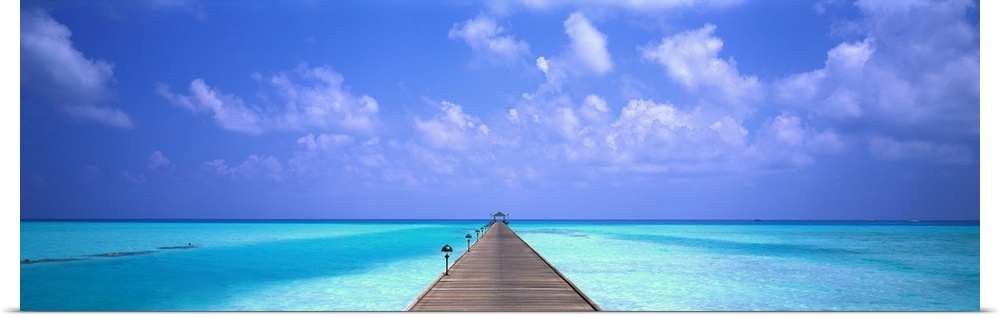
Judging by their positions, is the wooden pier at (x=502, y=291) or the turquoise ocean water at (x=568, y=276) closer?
the wooden pier at (x=502, y=291)

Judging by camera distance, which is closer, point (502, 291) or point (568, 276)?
point (502, 291)

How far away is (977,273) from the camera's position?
19.8m

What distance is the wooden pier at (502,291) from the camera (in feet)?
32.1

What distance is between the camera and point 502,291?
11492mm

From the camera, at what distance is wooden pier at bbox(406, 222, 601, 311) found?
978cm

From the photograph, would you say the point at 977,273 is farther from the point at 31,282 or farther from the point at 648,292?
the point at 31,282

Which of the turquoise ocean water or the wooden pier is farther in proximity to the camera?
the turquoise ocean water

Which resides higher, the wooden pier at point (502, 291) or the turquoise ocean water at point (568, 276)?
the wooden pier at point (502, 291)

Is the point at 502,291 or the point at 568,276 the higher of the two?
the point at 502,291

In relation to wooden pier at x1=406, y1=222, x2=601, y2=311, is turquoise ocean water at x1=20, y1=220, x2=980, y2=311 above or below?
below
